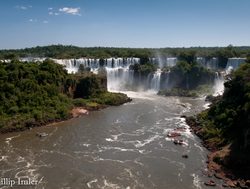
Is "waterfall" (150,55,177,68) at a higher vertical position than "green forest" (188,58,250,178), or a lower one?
higher

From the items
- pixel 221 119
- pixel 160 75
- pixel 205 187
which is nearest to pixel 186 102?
pixel 160 75

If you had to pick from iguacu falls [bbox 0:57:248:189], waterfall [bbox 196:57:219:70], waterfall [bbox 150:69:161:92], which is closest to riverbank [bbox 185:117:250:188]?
iguacu falls [bbox 0:57:248:189]

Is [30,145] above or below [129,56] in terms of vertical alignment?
below

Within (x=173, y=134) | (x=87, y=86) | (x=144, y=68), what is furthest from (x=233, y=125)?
(x=144, y=68)

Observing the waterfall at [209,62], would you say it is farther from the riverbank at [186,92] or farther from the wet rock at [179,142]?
the wet rock at [179,142]

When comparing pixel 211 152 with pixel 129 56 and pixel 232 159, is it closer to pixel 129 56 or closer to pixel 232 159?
pixel 232 159

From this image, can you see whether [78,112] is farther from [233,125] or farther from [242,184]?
[242,184]

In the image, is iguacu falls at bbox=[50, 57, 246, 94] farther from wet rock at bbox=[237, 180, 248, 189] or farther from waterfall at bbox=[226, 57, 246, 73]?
wet rock at bbox=[237, 180, 248, 189]

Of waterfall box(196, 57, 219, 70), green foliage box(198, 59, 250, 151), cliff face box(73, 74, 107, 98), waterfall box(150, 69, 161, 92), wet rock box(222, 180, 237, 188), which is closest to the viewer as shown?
wet rock box(222, 180, 237, 188)
